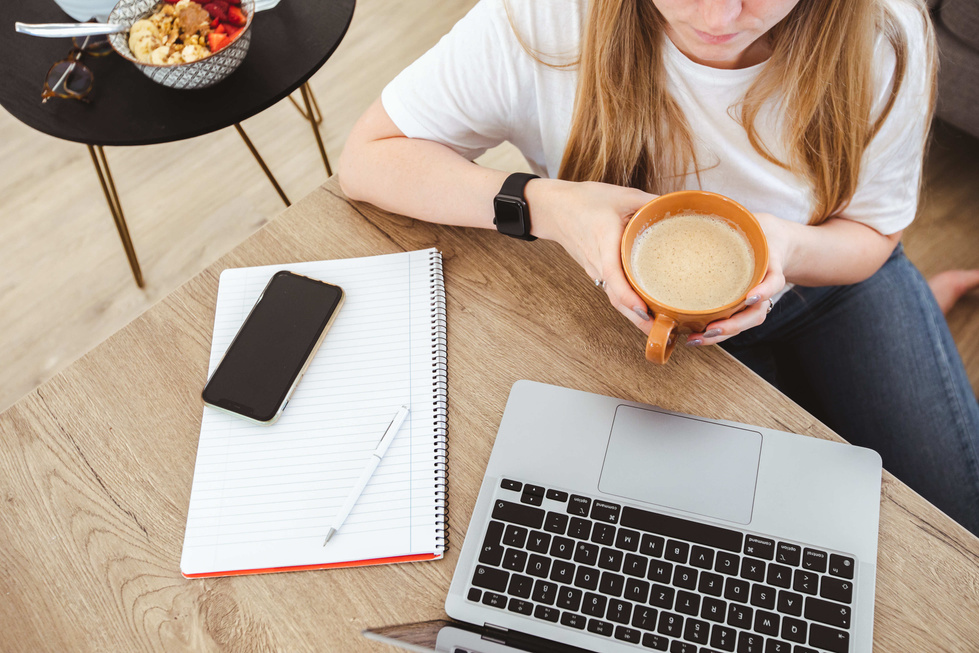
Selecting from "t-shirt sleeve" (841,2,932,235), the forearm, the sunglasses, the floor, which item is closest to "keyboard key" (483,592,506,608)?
the forearm

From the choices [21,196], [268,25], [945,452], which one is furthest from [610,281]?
[21,196]

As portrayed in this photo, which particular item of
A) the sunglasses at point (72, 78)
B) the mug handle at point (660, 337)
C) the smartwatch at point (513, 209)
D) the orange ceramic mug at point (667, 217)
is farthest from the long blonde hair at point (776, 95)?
the sunglasses at point (72, 78)

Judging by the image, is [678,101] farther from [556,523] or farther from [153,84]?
[153,84]

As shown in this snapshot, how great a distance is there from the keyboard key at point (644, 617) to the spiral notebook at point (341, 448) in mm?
194

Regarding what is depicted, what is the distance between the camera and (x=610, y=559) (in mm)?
632

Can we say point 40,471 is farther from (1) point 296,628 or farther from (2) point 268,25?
(2) point 268,25

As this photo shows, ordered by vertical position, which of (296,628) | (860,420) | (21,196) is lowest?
(21,196)

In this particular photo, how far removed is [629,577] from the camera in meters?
0.62

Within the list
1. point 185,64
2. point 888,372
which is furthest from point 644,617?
point 185,64

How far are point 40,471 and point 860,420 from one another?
1.08 m

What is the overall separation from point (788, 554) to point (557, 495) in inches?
8.7

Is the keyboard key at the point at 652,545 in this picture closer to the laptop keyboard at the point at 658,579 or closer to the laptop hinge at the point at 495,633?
the laptop keyboard at the point at 658,579

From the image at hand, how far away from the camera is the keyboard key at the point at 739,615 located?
1.95 feet

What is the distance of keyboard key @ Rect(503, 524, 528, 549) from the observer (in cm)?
65
